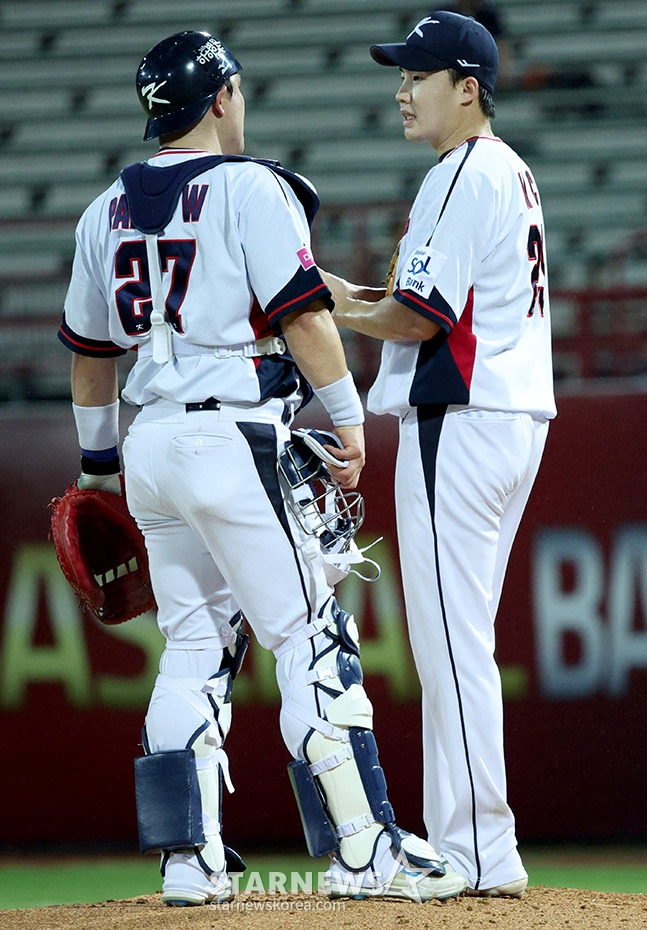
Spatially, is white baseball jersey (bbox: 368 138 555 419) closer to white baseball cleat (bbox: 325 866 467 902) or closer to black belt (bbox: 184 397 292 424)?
black belt (bbox: 184 397 292 424)

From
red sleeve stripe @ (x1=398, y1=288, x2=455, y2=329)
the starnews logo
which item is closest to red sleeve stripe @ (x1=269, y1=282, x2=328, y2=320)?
red sleeve stripe @ (x1=398, y1=288, x2=455, y2=329)

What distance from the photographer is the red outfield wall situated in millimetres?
4543

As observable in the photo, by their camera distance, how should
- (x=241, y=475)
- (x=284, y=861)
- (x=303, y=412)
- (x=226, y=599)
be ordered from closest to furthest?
1. (x=241, y=475)
2. (x=226, y=599)
3. (x=284, y=861)
4. (x=303, y=412)

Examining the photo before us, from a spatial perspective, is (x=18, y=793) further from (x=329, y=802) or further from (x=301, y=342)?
(x=301, y=342)

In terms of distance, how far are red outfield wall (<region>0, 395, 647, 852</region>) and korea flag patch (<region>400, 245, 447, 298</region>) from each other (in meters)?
1.77

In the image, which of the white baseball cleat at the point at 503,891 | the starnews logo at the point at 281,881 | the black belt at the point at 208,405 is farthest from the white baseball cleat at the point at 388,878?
the black belt at the point at 208,405

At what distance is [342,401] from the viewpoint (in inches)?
110

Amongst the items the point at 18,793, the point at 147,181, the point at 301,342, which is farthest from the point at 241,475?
the point at 18,793

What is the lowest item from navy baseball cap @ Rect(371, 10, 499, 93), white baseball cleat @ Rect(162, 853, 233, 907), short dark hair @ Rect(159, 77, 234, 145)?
white baseball cleat @ Rect(162, 853, 233, 907)

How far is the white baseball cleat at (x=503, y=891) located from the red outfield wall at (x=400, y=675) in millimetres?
1541

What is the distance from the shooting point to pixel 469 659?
2.99 m

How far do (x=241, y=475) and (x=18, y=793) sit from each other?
2410 millimetres

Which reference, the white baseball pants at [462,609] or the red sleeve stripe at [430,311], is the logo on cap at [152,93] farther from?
the white baseball pants at [462,609]

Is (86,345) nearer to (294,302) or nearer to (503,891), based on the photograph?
(294,302)
